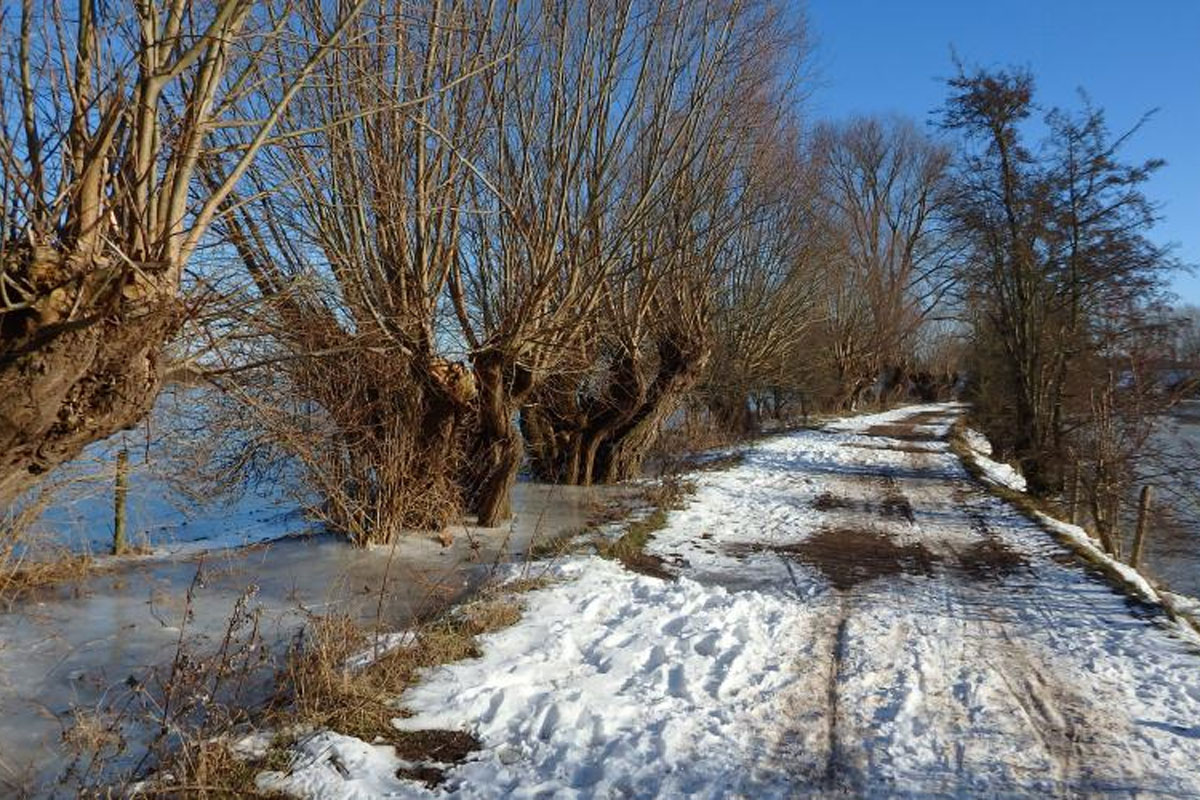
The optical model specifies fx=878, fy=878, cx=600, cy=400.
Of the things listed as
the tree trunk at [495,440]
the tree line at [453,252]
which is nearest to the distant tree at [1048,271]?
the tree line at [453,252]

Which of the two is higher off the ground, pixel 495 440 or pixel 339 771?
pixel 495 440

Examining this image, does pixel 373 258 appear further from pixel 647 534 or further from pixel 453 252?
pixel 647 534

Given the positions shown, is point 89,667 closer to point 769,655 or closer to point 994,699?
point 769,655

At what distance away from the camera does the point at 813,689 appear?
5277 millimetres

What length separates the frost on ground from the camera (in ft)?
13.5

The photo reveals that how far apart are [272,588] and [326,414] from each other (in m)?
1.95

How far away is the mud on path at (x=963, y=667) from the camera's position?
4.27 meters

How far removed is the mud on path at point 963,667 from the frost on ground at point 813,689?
0.05ft

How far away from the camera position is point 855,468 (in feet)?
55.8

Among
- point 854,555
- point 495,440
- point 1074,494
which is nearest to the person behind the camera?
point 854,555

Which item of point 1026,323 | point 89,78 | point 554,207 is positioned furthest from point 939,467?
point 89,78

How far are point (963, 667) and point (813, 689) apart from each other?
1.15 meters

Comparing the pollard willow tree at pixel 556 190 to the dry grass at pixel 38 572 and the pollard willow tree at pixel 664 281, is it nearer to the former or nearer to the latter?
the pollard willow tree at pixel 664 281

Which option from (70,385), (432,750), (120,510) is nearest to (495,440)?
(120,510)
